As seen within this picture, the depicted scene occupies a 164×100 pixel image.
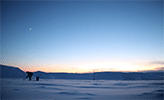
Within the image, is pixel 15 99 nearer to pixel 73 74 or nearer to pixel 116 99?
pixel 116 99

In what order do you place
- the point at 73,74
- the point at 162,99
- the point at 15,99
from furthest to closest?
1. the point at 73,74
2. the point at 162,99
3. the point at 15,99

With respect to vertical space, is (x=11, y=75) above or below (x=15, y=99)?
below

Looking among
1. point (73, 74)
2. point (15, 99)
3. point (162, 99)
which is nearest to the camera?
point (15, 99)

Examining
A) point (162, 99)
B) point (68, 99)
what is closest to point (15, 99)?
point (68, 99)

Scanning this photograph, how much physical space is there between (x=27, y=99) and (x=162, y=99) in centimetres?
455

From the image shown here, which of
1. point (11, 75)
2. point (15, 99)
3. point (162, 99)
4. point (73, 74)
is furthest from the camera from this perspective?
point (73, 74)

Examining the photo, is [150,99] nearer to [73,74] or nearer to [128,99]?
[128,99]

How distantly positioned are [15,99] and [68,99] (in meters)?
1.70

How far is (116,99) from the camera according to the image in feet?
12.6

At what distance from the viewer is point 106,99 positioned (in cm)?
383

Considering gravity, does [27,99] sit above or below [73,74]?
above

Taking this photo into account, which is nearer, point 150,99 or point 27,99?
point 27,99

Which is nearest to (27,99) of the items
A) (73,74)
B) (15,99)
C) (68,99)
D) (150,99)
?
(15,99)

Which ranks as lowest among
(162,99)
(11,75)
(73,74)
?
(73,74)
